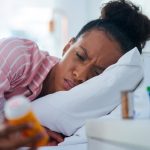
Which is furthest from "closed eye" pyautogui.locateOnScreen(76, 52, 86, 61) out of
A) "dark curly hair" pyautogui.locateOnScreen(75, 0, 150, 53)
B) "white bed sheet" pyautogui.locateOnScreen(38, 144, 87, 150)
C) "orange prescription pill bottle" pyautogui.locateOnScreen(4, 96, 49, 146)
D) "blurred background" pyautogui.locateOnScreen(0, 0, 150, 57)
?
"blurred background" pyautogui.locateOnScreen(0, 0, 150, 57)

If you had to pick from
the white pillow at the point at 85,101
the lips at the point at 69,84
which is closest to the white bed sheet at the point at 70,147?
the white pillow at the point at 85,101

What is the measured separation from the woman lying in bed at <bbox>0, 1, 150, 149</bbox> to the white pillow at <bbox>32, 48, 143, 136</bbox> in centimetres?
5

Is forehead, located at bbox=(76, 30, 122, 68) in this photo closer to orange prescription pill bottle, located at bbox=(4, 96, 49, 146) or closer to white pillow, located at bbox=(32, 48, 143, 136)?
white pillow, located at bbox=(32, 48, 143, 136)

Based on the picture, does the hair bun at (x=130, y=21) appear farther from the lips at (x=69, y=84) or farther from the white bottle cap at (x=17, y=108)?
the white bottle cap at (x=17, y=108)

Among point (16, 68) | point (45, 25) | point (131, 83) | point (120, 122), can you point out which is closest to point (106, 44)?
point (131, 83)

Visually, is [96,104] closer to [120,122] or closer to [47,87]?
[47,87]

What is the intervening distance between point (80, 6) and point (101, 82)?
1.28 meters

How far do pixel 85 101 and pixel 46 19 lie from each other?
1.30 m

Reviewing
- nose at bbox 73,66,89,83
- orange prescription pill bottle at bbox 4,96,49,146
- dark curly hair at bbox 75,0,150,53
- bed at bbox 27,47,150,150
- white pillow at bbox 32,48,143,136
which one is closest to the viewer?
orange prescription pill bottle at bbox 4,96,49,146

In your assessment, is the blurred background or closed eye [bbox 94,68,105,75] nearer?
closed eye [bbox 94,68,105,75]

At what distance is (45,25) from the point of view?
84.3 inches

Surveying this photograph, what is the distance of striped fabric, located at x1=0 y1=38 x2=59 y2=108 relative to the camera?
3.06 ft

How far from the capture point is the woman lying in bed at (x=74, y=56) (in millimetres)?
963

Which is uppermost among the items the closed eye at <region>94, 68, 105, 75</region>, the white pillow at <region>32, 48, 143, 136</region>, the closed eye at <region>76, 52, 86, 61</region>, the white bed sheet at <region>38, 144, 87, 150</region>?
the closed eye at <region>76, 52, 86, 61</region>
